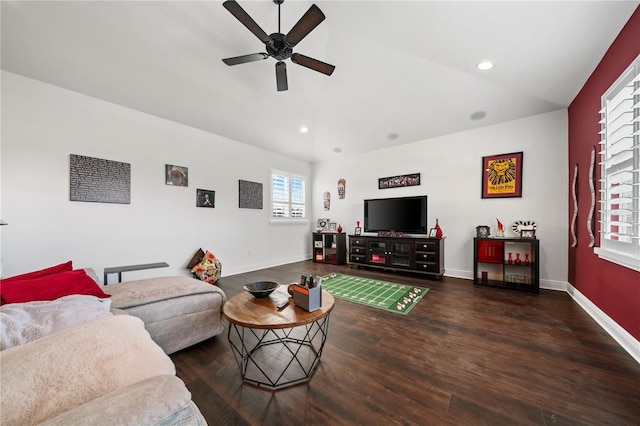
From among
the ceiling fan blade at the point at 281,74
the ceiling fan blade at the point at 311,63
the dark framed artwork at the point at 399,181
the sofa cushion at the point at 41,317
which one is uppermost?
the ceiling fan blade at the point at 311,63

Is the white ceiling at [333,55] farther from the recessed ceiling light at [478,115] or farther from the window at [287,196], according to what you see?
the window at [287,196]

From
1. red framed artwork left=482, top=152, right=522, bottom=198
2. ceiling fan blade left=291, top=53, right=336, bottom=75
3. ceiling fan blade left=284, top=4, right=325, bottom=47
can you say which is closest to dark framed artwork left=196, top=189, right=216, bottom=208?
ceiling fan blade left=291, top=53, right=336, bottom=75

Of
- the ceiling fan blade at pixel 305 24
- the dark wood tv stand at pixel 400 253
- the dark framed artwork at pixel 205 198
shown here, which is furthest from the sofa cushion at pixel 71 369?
the dark wood tv stand at pixel 400 253

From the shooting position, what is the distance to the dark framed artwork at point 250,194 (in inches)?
188

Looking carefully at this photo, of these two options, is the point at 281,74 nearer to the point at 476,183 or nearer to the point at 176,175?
the point at 176,175

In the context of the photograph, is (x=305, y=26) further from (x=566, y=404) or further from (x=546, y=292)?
(x=546, y=292)

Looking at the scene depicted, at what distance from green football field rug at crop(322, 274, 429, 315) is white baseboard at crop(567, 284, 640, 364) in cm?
162

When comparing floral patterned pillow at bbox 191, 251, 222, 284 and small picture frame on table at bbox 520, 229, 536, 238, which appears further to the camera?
floral patterned pillow at bbox 191, 251, 222, 284

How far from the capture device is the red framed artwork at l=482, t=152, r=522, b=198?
12.4 feet

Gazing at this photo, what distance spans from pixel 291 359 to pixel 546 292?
3.74 m

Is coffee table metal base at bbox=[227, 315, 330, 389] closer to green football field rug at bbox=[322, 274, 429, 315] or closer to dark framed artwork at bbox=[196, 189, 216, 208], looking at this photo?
green football field rug at bbox=[322, 274, 429, 315]

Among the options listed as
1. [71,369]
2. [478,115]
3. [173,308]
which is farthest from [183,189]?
[478,115]

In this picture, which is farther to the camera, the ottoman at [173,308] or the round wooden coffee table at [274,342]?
the ottoman at [173,308]

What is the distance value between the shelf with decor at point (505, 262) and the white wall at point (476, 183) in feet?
0.64
